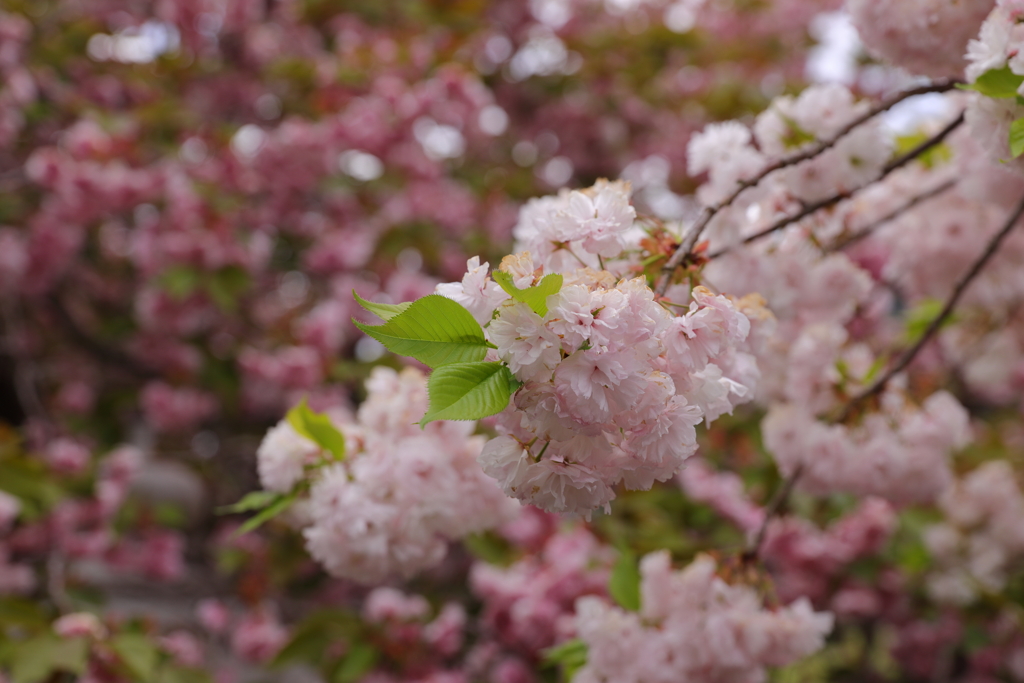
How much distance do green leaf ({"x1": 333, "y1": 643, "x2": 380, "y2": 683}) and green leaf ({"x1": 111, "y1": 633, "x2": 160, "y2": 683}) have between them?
0.42 meters

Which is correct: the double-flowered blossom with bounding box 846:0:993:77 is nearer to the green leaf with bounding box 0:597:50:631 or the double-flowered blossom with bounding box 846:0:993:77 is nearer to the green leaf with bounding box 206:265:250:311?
the green leaf with bounding box 0:597:50:631

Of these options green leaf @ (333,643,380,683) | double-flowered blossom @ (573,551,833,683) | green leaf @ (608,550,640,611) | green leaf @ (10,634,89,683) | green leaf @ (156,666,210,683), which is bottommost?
green leaf @ (333,643,380,683)

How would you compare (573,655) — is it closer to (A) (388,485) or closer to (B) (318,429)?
(A) (388,485)

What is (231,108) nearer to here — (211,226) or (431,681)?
(211,226)

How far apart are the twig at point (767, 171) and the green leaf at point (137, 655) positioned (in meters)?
1.27

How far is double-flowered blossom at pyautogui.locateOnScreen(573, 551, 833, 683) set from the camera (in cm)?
109

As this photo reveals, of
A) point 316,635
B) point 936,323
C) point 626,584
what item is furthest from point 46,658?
point 936,323

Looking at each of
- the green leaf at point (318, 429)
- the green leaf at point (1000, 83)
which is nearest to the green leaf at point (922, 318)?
the green leaf at point (1000, 83)

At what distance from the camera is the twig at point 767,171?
796mm

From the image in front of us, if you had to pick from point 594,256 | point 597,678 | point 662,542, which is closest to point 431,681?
point 662,542

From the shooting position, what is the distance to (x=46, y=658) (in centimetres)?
135

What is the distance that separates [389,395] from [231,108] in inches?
125

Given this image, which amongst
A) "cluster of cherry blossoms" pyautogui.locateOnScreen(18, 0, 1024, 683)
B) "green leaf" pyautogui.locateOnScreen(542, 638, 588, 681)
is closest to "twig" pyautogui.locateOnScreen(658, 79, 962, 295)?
"cluster of cherry blossoms" pyautogui.locateOnScreen(18, 0, 1024, 683)

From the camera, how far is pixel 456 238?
3.41 m
